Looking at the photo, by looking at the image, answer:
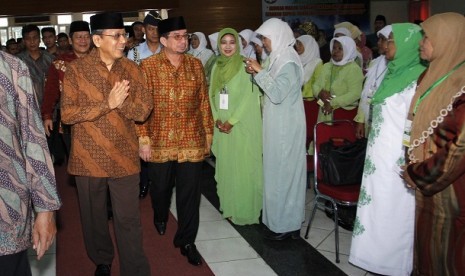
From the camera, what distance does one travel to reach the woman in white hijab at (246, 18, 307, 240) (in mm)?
3256

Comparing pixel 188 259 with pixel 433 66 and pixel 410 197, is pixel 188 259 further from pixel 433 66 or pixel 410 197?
pixel 433 66

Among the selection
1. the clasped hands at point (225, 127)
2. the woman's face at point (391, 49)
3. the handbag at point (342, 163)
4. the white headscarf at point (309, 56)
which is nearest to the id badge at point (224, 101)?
the clasped hands at point (225, 127)

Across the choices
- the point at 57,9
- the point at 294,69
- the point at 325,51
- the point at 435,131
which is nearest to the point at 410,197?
the point at 435,131

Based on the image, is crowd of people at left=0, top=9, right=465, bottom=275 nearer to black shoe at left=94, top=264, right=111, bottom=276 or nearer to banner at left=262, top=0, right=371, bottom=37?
black shoe at left=94, top=264, right=111, bottom=276

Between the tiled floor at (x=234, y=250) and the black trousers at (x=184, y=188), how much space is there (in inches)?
8.6

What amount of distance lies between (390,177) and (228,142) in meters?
1.41

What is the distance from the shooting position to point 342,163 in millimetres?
3199

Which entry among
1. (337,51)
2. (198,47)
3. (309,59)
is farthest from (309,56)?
(198,47)

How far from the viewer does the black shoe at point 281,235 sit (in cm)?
350

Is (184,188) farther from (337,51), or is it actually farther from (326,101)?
(337,51)

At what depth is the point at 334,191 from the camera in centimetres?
320

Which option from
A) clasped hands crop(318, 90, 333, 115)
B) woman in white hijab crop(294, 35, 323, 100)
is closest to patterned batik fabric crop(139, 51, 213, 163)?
clasped hands crop(318, 90, 333, 115)

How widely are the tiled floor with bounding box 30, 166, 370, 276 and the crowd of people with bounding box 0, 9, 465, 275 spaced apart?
0.42 ft

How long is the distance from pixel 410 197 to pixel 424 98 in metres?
0.80
